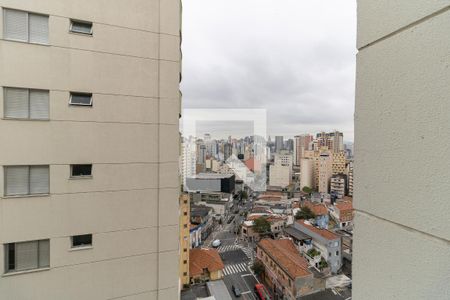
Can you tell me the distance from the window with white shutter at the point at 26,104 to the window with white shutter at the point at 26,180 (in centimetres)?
59

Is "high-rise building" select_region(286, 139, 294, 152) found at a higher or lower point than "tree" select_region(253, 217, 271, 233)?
higher

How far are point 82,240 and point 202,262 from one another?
38.9 ft

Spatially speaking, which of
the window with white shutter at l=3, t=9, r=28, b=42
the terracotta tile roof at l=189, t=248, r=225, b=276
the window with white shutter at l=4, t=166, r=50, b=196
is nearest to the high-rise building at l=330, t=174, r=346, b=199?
the terracotta tile roof at l=189, t=248, r=225, b=276

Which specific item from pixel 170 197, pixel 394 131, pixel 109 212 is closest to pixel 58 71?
pixel 109 212

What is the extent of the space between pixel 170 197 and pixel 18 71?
7.47 ft

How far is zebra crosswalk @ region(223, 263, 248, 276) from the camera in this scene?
1475 centimetres

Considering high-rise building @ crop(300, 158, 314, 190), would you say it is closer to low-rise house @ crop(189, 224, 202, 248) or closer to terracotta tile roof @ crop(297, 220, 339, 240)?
terracotta tile roof @ crop(297, 220, 339, 240)

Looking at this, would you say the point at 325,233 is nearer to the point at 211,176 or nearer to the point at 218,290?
the point at 218,290

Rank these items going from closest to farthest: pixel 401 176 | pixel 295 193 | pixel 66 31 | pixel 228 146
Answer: pixel 401 176 < pixel 66 31 < pixel 228 146 < pixel 295 193

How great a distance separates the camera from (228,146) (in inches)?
1074

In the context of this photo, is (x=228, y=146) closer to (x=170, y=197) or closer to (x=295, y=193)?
(x=295, y=193)

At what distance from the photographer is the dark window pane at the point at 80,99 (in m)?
2.69

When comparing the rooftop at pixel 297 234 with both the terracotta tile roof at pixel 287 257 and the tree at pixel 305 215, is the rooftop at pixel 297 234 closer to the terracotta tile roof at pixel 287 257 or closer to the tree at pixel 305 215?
the terracotta tile roof at pixel 287 257

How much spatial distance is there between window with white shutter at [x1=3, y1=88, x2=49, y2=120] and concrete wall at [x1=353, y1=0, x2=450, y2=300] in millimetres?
3164
